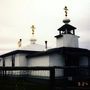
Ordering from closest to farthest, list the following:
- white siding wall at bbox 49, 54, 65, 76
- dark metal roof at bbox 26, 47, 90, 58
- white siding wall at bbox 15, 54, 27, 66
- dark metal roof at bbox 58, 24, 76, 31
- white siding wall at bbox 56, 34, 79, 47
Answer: dark metal roof at bbox 26, 47, 90, 58
white siding wall at bbox 49, 54, 65, 76
white siding wall at bbox 56, 34, 79, 47
dark metal roof at bbox 58, 24, 76, 31
white siding wall at bbox 15, 54, 27, 66

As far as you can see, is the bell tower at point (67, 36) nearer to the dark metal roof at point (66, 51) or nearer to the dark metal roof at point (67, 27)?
the dark metal roof at point (67, 27)

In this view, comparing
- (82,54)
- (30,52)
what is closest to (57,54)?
(82,54)

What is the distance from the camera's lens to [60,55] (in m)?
24.7

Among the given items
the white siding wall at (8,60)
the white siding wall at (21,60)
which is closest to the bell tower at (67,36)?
the white siding wall at (21,60)

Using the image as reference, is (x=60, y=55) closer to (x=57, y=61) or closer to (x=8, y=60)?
(x=57, y=61)

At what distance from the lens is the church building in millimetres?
23969

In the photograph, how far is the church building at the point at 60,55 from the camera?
2397cm

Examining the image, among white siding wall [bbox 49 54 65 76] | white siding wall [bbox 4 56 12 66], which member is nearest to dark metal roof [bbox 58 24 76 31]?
white siding wall [bbox 49 54 65 76]

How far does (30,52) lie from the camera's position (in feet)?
94.6

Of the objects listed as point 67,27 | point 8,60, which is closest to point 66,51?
point 67,27

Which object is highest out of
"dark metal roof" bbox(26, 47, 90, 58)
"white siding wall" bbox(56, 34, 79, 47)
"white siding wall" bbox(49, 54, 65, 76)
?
"white siding wall" bbox(56, 34, 79, 47)

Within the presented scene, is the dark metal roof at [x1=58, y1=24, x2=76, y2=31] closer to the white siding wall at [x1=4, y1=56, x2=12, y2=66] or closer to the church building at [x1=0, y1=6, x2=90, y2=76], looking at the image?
the church building at [x1=0, y1=6, x2=90, y2=76]

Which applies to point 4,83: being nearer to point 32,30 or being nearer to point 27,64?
point 27,64

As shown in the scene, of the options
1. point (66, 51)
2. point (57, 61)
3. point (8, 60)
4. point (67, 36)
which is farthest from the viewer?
point (8, 60)
